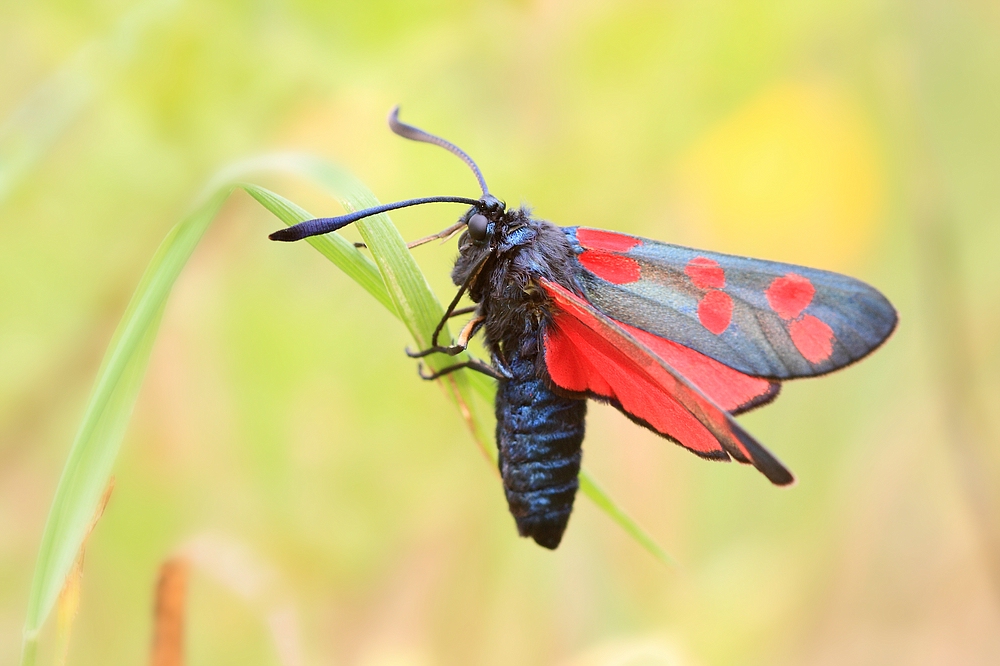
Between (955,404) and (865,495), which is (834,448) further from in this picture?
(955,404)

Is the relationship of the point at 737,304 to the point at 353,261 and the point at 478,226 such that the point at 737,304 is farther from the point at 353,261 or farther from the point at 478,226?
the point at 353,261

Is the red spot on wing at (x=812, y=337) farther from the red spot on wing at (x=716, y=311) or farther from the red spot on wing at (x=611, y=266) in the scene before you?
the red spot on wing at (x=611, y=266)

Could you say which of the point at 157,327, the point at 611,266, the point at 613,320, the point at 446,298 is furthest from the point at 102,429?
the point at 446,298

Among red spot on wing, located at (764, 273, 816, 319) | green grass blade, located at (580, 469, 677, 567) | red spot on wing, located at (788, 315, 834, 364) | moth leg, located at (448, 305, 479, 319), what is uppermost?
moth leg, located at (448, 305, 479, 319)

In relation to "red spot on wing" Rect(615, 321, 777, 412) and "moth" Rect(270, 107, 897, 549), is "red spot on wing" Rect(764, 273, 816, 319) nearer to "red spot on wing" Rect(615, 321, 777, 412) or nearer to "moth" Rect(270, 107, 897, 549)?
"moth" Rect(270, 107, 897, 549)

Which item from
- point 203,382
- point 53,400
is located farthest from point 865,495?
point 53,400

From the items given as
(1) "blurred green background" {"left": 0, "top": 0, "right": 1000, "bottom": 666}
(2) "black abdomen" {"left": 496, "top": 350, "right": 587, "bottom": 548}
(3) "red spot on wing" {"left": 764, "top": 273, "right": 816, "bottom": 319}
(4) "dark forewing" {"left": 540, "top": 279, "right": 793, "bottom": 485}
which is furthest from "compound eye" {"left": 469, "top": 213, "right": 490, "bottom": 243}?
(1) "blurred green background" {"left": 0, "top": 0, "right": 1000, "bottom": 666}
